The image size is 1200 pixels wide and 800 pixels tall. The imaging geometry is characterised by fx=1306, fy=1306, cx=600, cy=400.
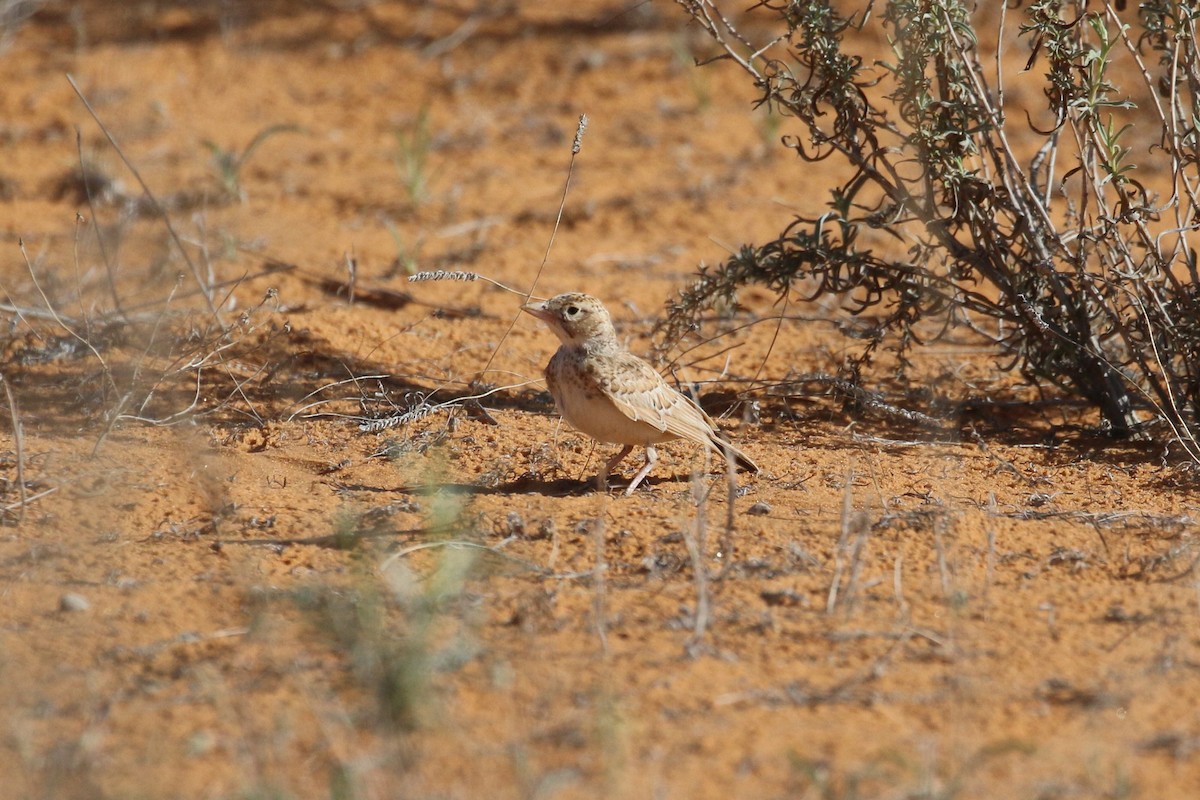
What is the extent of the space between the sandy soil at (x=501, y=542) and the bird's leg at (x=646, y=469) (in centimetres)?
7

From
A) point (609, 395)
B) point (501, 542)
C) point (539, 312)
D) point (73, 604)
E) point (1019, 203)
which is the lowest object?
point (73, 604)

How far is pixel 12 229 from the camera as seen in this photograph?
840 cm

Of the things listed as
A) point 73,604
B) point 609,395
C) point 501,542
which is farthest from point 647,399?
point 73,604

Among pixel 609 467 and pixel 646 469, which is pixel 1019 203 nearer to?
pixel 646 469

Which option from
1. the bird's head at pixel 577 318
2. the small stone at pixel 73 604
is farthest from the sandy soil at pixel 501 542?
the bird's head at pixel 577 318

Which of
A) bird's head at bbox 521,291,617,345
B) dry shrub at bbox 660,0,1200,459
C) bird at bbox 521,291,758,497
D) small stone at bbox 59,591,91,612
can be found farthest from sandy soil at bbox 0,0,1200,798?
bird's head at bbox 521,291,617,345

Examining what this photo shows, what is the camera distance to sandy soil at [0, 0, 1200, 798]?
3.47 meters

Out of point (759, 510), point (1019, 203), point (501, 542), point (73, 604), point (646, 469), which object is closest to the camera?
point (73, 604)

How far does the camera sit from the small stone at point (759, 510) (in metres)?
5.03

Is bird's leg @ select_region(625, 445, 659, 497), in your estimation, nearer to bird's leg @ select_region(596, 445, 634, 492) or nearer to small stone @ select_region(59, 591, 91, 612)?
bird's leg @ select_region(596, 445, 634, 492)

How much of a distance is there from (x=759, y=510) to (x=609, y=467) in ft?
2.48

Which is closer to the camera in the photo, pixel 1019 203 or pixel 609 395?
pixel 609 395

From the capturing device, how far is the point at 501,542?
4.71m

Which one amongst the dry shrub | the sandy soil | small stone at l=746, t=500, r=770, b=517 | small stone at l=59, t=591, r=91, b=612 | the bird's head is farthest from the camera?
the bird's head
